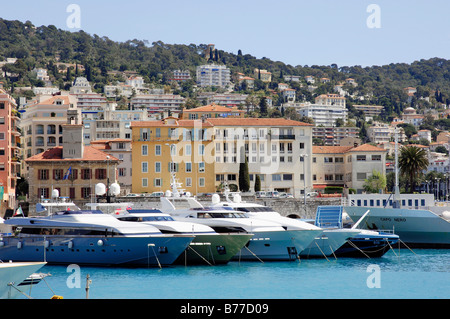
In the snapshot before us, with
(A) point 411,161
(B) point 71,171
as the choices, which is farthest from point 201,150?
(A) point 411,161

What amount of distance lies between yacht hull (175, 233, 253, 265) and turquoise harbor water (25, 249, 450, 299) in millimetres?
746

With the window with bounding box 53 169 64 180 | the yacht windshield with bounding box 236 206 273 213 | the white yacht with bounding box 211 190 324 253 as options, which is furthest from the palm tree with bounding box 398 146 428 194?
the window with bounding box 53 169 64 180

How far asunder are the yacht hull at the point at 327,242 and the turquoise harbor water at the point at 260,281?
273 centimetres

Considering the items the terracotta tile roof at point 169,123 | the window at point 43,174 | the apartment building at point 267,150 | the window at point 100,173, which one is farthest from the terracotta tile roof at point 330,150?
the window at point 43,174

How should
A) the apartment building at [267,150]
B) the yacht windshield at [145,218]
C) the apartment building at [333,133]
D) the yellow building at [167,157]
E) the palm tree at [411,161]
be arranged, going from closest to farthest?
the yacht windshield at [145,218] → the palm tree at [411,161] → the yellow building at [167,157] → the apartment building at [267,150] → the apartment building at [333,133]

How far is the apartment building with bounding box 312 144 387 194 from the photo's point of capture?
9619 centimetres

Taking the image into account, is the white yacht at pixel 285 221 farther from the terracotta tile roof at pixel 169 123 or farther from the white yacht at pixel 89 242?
the terracotta tile roof at pixel 169 123

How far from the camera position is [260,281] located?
34.4m

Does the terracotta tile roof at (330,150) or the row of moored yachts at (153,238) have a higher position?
the terracotta tile roof at (330,150)

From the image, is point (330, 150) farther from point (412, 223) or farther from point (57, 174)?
point (412, 223)

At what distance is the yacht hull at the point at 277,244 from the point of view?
4334cm

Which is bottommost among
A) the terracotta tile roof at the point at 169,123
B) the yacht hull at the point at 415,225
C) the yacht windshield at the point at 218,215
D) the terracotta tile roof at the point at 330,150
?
the yacht hull at the point at 415,225

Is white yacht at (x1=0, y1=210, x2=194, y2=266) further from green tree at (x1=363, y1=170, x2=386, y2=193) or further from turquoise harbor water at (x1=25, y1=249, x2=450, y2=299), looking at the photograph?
green tree at (x1=363, y1=170, x2=386, y2=193)
